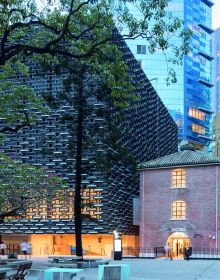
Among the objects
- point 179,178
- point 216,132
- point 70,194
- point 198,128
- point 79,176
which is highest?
point 198,128

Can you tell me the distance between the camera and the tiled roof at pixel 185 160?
57.3m

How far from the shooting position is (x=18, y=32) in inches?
955

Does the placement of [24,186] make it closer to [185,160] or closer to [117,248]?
[117,248]

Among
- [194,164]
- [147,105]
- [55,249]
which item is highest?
[147,105]

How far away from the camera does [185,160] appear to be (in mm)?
58812

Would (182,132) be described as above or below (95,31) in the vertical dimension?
above

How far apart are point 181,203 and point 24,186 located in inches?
866

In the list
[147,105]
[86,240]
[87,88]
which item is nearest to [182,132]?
[147,105]

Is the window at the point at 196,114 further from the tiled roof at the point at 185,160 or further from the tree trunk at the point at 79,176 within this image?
the tree trunk at the point at 79,176

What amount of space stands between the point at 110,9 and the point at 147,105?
182 feet

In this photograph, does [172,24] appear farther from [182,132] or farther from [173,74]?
[182,132]

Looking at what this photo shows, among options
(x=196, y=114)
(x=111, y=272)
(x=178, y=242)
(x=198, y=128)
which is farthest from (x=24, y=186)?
(x=198, y=128)

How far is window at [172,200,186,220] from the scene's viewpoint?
5822 cm

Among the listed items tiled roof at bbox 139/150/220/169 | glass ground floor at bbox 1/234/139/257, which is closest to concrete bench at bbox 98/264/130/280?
tiled roof at bbox 139/150/220/169
